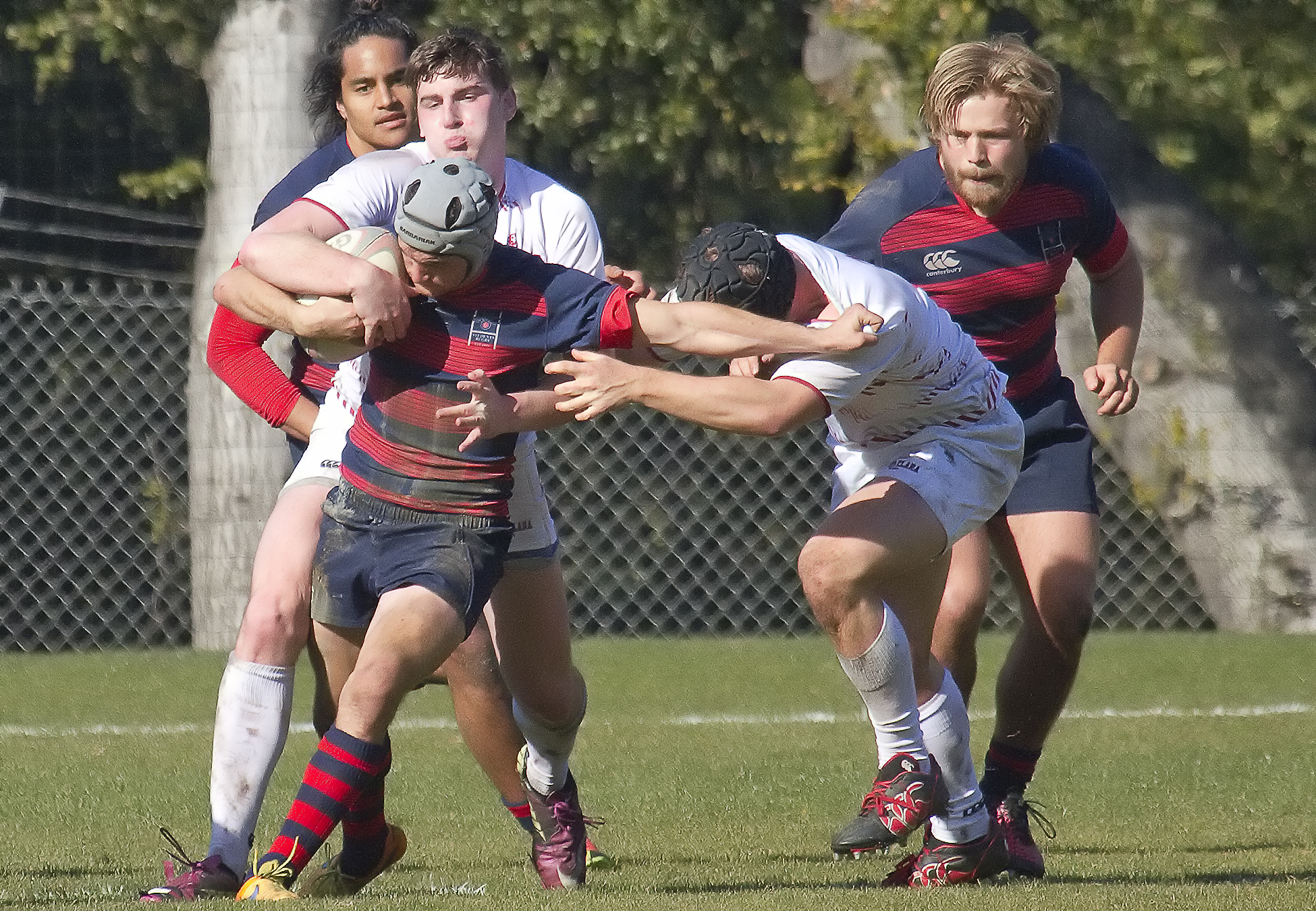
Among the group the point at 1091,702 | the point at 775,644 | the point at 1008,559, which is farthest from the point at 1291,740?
the point at 775,644

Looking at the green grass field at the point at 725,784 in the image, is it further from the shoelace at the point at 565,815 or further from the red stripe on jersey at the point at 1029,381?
the red stripe on jersey at the point at 1029,381

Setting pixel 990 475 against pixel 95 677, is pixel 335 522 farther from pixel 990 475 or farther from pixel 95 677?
pixel 95 677

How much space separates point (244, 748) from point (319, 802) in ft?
1.48

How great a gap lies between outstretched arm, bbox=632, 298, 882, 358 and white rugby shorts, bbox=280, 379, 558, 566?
618 mm

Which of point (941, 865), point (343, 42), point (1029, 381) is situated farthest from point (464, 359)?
point (1029, 381)

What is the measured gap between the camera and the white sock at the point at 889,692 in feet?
14.3

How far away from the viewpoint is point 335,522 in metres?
4.22

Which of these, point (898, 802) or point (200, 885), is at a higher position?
point (898, 802)

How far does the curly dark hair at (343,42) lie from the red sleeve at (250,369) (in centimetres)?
71

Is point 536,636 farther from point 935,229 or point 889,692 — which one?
point 935,229

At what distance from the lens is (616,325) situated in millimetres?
4043

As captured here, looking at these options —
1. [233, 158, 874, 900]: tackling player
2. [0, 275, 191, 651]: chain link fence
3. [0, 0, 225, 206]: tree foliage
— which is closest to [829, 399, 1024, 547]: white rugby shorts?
[233, 158, 874, 900]: tackling player

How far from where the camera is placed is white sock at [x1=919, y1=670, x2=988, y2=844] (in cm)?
460

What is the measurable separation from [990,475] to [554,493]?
687 centimetres
